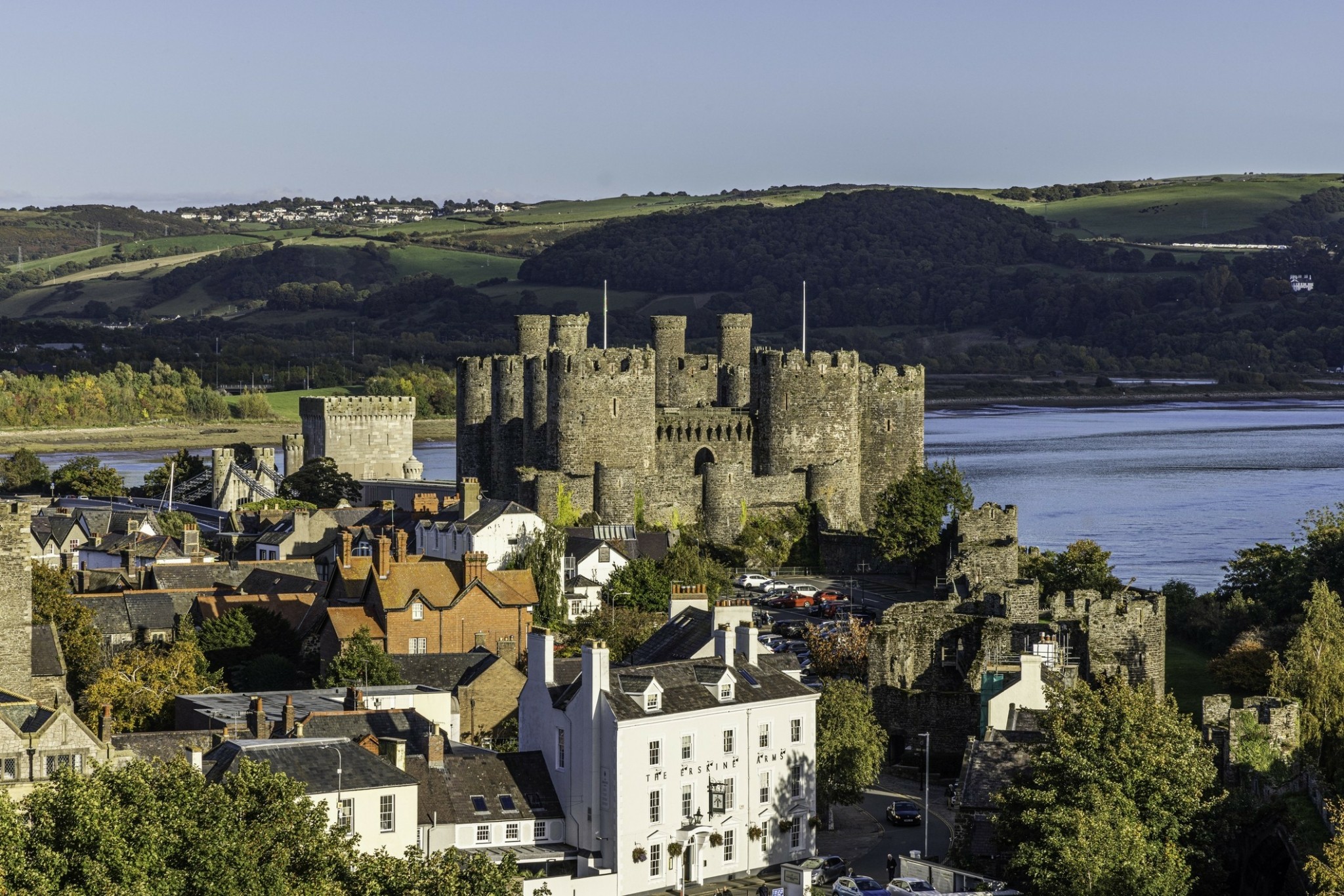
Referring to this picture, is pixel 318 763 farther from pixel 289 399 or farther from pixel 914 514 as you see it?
pixel 289 399

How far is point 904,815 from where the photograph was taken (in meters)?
31.5

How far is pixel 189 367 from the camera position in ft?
585

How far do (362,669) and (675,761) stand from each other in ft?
29.0

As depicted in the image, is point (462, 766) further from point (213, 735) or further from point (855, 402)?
point (855, 402)

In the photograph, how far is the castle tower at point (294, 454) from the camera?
74.7 m

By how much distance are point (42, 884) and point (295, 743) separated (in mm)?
6582

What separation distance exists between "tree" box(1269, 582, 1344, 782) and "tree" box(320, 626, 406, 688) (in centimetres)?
1393

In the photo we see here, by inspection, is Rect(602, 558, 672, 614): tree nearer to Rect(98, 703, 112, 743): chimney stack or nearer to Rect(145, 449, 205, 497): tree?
Rect(98, 703, 112, 743): chimney stack

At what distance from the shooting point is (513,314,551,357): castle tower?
63.9m

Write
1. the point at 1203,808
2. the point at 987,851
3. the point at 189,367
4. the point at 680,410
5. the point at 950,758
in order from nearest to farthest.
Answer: the point at 1203,808 < the point at 987,851 < the point at 950,758 < the point at 680,410 < the point at 189,367

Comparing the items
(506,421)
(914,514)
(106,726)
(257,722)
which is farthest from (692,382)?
(106,726)

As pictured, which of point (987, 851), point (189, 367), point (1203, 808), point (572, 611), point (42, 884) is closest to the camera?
point (42, 884)

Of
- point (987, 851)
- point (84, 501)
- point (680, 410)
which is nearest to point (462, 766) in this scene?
point (987, 851)

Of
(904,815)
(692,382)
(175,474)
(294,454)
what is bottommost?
(175,474)
